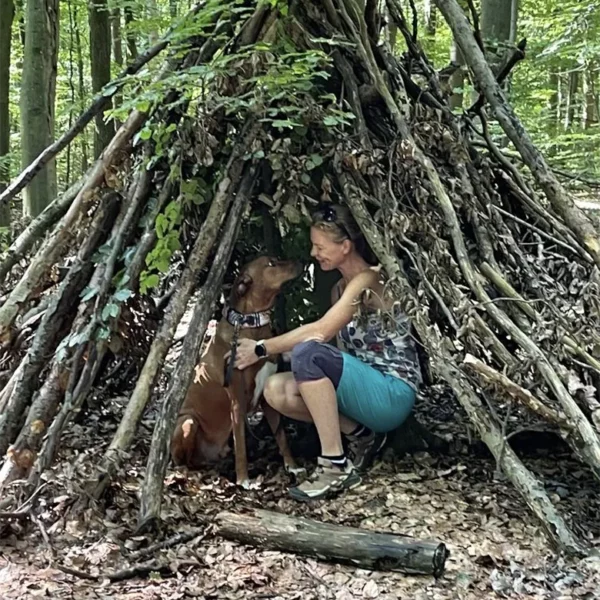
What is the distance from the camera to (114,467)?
333 cm

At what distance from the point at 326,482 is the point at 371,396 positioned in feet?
1.64

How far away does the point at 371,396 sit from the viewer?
3.84 meters

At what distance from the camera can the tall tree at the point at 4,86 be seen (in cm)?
841

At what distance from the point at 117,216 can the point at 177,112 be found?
0.70 meters

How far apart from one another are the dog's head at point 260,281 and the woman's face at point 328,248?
299 millimetres

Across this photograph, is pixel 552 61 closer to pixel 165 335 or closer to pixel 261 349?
pixel 261 349

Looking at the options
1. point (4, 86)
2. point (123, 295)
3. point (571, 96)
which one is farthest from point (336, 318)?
point (571, 96)

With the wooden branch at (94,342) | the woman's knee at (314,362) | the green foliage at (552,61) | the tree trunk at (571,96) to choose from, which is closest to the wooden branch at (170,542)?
the wooden branch at (94,342)

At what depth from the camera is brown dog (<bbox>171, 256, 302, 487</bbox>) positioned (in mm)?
4156

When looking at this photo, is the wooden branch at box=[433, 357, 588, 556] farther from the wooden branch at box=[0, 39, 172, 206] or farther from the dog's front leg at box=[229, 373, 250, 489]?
the wooden branch at box=[0, 39, 172, 206]

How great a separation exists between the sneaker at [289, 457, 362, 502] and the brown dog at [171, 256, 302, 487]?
0.33 metres

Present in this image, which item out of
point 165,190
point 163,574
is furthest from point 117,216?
point 163,574

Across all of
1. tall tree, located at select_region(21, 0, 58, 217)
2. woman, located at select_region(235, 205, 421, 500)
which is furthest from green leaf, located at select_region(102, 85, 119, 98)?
tall tree, located at select_region(21, 0, 58, 217)

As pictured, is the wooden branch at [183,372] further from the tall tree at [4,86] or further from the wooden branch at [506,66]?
the tall tree at [4,86]
